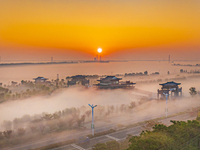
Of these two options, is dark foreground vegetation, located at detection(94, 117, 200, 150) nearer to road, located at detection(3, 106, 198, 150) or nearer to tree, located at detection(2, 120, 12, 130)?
road, located at detection(3, 106, 198, 150)

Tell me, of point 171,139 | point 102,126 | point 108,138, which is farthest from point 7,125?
point 171,139

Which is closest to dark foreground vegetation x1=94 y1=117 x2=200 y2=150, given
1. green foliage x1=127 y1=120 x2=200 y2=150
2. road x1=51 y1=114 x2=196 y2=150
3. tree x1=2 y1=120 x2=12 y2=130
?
green foliage x1=127 y1=120 x2=200 y2=150

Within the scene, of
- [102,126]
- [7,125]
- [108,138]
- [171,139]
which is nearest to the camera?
[171,139]

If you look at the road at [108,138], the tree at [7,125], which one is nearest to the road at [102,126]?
the road at [108,138]

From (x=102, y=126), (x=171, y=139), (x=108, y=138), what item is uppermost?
(x=171, y=139)

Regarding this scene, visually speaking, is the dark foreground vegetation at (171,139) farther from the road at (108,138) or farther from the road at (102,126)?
the road at (102,126)

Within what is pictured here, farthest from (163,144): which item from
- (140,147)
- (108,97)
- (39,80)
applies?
(39,80)

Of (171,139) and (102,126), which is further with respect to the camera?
(102,126)

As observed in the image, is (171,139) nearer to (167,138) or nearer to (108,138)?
(167,138)

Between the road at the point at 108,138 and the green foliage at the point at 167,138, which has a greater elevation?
the green foliage at the point at 167,138

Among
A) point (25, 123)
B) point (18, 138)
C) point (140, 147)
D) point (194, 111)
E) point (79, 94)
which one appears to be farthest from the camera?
point (79, 94)

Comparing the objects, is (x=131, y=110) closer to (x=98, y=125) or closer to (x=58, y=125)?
(x=98, y=125)
